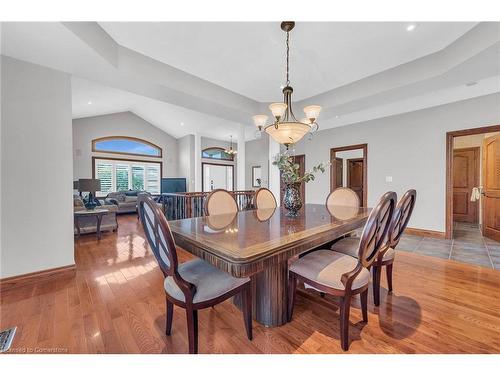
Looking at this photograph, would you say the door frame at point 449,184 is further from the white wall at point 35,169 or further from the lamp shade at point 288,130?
the white wall at point 35,169

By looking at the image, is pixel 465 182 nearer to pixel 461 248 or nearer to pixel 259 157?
pixel 461 248

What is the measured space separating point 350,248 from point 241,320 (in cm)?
112

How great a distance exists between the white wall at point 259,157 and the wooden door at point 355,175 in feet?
8.71

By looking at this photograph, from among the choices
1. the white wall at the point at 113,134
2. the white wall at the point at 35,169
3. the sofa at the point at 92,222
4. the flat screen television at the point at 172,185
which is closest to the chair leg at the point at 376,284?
the white wall at the point at 35,169

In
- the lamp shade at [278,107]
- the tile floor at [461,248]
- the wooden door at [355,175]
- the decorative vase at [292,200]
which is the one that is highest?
the lamp shade at [278,107]

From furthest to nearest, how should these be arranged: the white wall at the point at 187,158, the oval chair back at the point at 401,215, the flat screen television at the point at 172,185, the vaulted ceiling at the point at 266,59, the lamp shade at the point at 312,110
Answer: the white wall at the point at 187,158 < the flat screen television at the point at 172,185 < the lamp shade at the point at 312,110 < the vaulted ceiling at the point at 266,59 < the oval chair back at the point at 401,215

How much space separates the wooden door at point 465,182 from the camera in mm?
5191

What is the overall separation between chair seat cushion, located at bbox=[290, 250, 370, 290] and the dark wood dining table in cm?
17

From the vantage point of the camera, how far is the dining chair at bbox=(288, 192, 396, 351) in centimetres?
129

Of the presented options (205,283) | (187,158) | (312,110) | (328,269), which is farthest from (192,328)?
(187,158)
